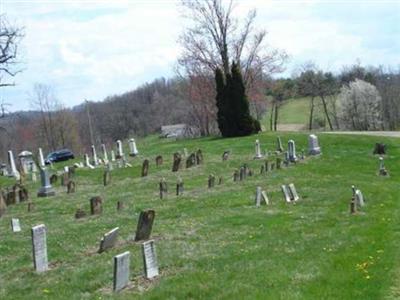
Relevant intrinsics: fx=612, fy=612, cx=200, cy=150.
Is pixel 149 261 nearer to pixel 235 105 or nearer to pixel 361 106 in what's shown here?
pixel 235 105

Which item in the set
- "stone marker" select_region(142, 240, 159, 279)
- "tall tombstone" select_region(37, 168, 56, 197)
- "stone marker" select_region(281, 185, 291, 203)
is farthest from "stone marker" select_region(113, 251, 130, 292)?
A: "tall tombstone" select_region(37, 168, 56, 197)

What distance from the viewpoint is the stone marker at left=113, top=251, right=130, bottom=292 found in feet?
30.2

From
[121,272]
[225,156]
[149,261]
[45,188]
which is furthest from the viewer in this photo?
[225,156]

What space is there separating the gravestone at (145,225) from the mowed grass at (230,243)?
0.27 meters

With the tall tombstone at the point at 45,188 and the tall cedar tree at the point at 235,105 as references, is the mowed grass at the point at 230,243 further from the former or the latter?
the tall cedar tree at the point at 235,105

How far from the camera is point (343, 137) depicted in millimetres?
36500

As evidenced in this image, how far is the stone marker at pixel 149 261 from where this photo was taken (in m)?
9.79

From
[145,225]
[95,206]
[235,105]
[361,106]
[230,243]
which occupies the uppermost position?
[235,105]

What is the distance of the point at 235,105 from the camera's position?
41.4m

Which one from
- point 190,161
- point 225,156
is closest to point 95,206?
point 190,161

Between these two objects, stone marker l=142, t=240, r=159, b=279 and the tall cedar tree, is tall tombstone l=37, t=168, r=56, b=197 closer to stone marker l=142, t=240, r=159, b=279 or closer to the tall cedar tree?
stone marker l=142, t=240, r=159, b=279

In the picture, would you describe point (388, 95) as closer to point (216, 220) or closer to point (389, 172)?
point (389, 172)

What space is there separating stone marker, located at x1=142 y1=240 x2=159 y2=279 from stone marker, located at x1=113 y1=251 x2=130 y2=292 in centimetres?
38

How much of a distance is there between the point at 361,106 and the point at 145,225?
77.4m
